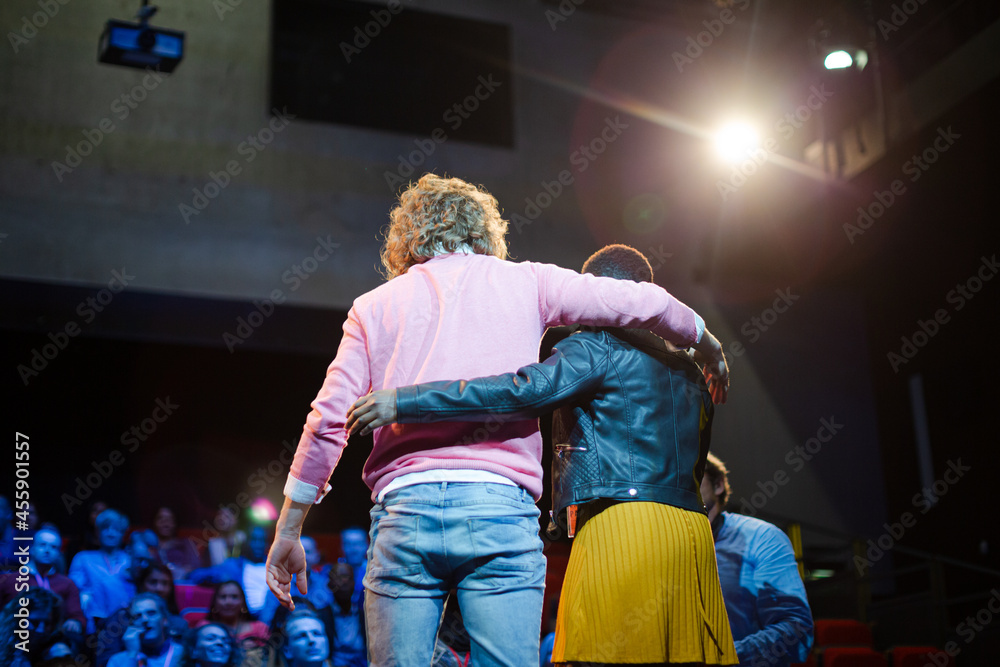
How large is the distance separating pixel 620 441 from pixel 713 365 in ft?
1.05

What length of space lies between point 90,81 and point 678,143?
15.8ft

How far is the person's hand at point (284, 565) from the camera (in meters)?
1.52

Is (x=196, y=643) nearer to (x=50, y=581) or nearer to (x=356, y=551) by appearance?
(x=50, y=581)

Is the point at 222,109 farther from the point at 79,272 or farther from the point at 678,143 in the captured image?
the point at 678,143

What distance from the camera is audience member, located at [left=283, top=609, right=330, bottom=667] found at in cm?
405

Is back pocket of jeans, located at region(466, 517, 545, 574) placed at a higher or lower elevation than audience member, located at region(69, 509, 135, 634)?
lower

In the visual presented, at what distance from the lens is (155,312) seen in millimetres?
6617

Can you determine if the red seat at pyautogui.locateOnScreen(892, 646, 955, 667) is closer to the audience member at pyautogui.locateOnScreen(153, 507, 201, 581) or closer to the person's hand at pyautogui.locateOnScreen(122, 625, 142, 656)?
the person's hand at pyautogui.locateOnScreen(122, 625, 142, 656)

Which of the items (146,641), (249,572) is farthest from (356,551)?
(146,641)

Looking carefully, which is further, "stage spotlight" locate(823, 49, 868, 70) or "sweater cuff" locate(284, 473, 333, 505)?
"stage spotlight" locate(823, 49, 868, 70)

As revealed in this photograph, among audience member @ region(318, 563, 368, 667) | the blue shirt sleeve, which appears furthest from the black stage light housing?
the blue shirt sleeve

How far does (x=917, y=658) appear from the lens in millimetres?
4141

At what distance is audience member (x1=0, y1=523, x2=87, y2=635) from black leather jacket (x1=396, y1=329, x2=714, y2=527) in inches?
132

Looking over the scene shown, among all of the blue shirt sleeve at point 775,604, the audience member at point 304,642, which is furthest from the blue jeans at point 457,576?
the audience member at point 304,642
